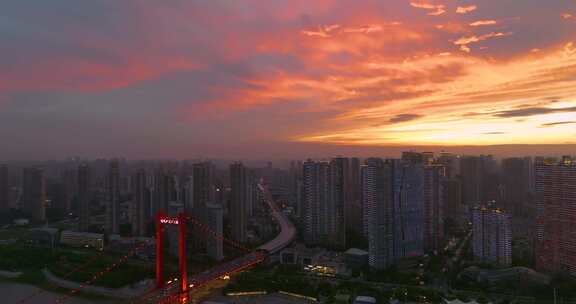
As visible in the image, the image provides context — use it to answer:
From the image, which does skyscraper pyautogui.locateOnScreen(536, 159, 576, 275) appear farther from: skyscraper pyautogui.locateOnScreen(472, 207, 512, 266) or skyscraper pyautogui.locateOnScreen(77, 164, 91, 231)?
skyscraper pyautogui.locateOnScreen(77, 164, 91, 231)

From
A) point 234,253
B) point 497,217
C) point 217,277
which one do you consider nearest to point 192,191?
point 234,253

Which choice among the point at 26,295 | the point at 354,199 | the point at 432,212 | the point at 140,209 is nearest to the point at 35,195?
the point at 140,209

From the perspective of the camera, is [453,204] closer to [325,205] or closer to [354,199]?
[354,199]

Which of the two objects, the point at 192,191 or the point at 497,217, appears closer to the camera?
the point at 497,217

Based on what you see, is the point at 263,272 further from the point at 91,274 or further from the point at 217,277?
the point at 91,274

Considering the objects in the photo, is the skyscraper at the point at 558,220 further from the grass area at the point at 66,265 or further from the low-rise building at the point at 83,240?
the low-rise building at the point at 83,240
